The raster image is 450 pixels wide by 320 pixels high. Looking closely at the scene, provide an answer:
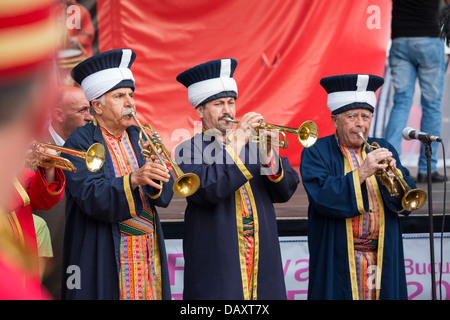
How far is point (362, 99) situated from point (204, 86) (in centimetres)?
105

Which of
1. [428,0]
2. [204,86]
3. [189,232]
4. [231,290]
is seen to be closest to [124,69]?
[204,86]

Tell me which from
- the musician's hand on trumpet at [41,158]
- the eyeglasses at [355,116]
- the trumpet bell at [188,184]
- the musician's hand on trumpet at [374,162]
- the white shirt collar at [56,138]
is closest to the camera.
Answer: the musician's hand on trumpet at [41,158]

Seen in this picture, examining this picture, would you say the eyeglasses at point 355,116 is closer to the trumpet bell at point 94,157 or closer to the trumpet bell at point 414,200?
the trumpet bell at point 414,200

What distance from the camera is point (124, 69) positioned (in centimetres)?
338

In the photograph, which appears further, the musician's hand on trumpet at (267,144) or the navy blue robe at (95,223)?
the musician's hand on trumpet at (267,144)


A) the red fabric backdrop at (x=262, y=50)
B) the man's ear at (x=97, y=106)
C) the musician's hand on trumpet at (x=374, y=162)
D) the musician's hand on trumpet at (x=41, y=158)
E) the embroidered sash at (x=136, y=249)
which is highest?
the red fabric backdrop at (x=262, y=50)

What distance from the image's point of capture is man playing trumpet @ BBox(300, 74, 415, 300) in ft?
11.5

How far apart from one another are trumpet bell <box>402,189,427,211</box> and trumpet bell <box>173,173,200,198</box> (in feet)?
4.26

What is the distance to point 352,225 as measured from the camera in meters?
3.60

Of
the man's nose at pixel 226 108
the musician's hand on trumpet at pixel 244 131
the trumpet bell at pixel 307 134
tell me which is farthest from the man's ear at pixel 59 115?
the trumpet bell at pixel 307 134

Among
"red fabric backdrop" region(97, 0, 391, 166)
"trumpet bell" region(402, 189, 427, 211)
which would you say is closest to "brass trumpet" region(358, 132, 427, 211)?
"trumpet bell" region(402, 189, 427, 211)

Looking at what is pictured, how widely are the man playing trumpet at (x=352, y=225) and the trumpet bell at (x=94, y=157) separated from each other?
4.34 ft

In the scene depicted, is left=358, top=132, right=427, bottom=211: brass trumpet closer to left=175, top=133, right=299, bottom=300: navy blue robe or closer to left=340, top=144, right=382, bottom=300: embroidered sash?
left=340, top=144, right=382, bottom=300: embroidered sash

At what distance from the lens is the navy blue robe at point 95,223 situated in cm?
304
